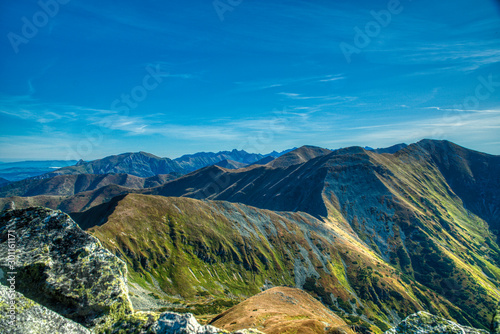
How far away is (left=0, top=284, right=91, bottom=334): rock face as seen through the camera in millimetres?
9906

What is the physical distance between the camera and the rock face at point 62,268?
12039 mm

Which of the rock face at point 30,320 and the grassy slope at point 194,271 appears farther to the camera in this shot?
the grassy slope at point 194,271

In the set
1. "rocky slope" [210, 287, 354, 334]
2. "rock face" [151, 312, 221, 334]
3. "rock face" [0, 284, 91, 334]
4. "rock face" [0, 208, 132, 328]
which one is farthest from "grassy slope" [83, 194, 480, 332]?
"rock face" [0, 284, 91, 334]

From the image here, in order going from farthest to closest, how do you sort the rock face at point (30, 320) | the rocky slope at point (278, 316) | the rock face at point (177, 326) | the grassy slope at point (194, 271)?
1. the grassy slope at point (194, 271)
2. the rocky slope at point (278, 316)
3. the rock face at point (177, 326)
4. the rock face at point (30, 320)

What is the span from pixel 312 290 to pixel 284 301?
10425 centimetres

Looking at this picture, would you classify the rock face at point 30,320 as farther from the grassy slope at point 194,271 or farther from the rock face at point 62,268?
the grassy slope at point 194,271

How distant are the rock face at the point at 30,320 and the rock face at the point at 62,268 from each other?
0.97 metres

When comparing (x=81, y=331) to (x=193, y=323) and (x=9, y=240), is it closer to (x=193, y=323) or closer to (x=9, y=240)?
(x=193, y=323)

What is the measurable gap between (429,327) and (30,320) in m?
18.7

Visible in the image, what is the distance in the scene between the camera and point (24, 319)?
33.5ft

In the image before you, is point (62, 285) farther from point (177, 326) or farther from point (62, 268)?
point (177, 326)

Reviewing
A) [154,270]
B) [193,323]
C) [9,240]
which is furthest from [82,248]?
[154,270]

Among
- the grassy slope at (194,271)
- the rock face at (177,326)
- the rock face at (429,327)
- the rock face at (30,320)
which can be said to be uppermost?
the rock face at (30,320)

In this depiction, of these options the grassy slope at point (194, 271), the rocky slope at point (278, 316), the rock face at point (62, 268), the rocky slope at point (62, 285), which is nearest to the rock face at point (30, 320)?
the rocky slope at point (62, 285)
